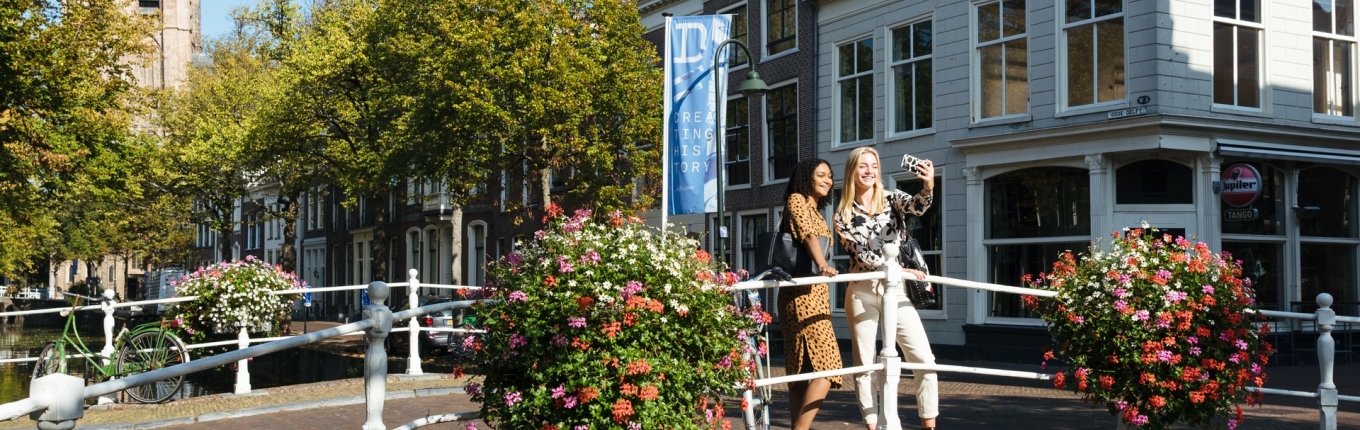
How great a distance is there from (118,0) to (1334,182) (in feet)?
76.5

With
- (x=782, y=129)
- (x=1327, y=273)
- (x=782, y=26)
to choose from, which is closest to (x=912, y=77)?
(x=782, y=129)

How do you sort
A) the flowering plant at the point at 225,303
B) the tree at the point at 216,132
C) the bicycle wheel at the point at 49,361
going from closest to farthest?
the bicycle wheel at the point at 49,361 < the flowering plant at the point at 225,303 < the tree at the point at 216,132

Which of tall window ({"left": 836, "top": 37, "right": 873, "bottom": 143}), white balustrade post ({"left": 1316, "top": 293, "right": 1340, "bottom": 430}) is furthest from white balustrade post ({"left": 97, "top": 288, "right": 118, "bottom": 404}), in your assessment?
tall window ({"left": 836, "top": 37, "right": 873, "bottom": 143})

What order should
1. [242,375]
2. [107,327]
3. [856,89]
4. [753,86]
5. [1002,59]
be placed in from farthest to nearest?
[856,89] < [1002,59] < [753,86] < [107,327] < [242,375]

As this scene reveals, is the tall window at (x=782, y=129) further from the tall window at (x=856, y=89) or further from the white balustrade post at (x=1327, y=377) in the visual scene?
the white balustrade post at (x=1327, y=377)

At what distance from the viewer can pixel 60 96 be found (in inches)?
912

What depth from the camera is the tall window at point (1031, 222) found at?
19.6m

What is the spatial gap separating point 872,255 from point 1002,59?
14.5 metres

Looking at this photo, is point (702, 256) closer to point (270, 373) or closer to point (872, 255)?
point (872, 255)

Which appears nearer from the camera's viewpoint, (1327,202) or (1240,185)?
(1240,185)

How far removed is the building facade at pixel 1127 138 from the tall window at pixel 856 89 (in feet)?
4.57

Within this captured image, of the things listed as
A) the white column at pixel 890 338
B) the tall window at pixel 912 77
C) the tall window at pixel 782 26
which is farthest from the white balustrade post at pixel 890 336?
the tall window at pixel 782 26

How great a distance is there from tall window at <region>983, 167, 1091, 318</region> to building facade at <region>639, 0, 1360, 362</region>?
0.03 m

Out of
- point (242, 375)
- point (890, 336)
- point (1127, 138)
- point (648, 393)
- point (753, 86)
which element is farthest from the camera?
point (1127, 138)
